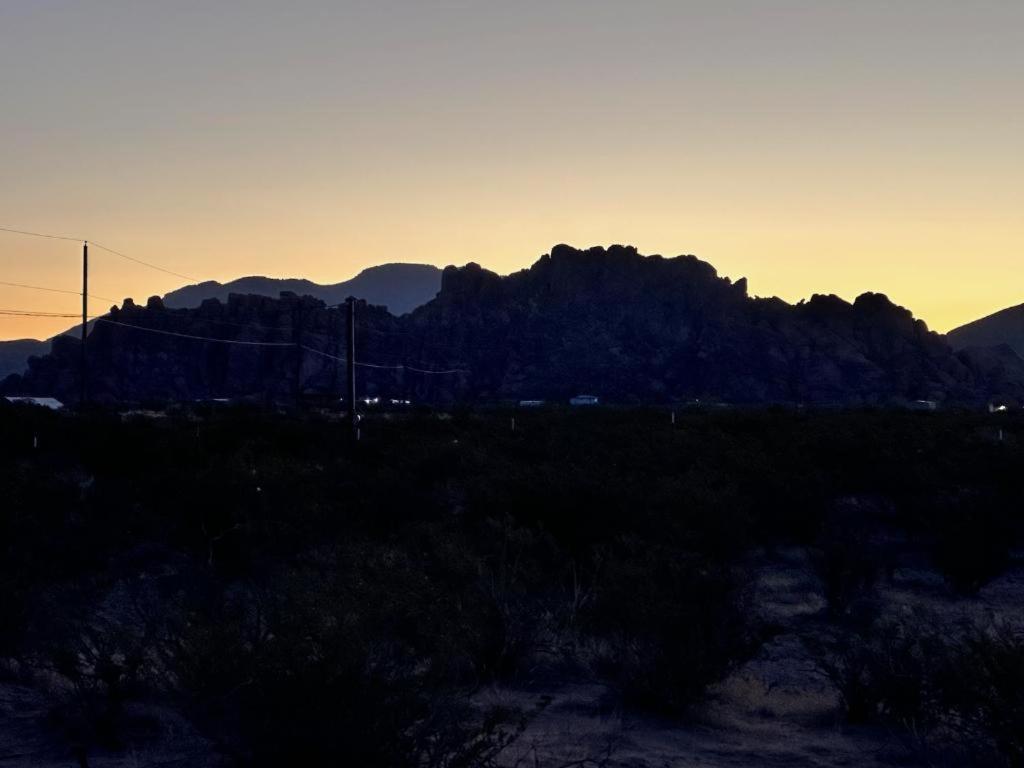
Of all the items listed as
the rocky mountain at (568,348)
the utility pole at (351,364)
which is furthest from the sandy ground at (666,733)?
the rocky mountain at (568,348)

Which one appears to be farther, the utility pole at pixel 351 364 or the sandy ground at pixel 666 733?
the utility pole at pixel 351 364

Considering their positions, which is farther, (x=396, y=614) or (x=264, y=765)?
(x=396, y=614)

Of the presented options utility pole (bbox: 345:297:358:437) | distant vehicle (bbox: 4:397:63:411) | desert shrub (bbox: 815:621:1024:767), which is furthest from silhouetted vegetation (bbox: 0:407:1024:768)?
distant vehicle (bbox: 4:397:63:411)

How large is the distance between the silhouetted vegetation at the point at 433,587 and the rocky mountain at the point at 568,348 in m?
134

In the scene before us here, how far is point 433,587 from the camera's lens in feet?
34.6

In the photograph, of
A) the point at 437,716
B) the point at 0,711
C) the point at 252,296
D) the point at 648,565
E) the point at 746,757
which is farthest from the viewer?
the point at 252,296

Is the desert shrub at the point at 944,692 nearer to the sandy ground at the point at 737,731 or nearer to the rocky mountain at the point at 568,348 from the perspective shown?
the sandy ground at the point at 737,731

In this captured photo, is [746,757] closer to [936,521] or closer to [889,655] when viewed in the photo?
[889,655]

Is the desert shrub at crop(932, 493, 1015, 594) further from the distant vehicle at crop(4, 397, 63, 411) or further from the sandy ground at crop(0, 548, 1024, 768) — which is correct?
the distant vehicle at crop(4, 397, 63, 411)

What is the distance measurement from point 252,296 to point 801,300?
90.5 meters

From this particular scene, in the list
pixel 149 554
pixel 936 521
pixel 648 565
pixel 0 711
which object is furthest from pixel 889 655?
pixel 149 554

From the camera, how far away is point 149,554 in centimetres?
1563

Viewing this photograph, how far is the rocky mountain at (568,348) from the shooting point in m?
164

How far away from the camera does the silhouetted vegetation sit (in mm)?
6578
